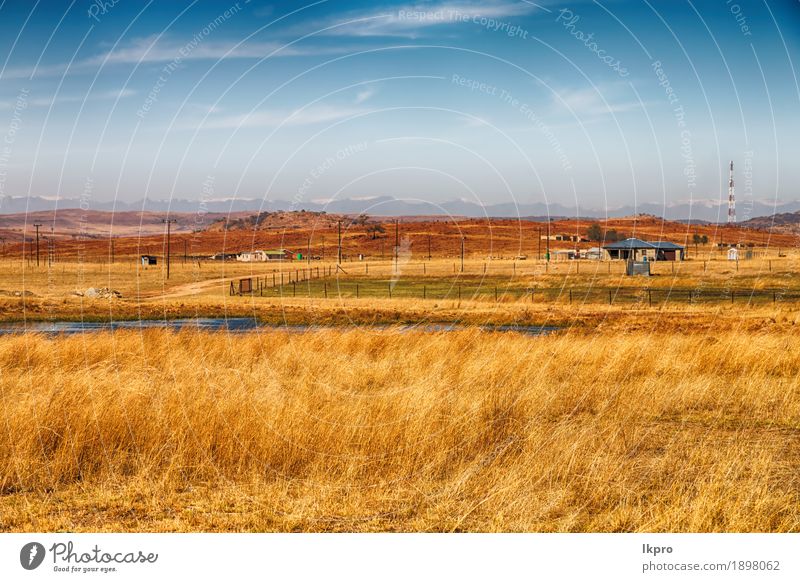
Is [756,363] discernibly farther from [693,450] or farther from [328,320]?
[328,320]

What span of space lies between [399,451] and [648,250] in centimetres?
11871

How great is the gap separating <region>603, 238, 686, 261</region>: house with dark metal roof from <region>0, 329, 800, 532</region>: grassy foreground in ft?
345

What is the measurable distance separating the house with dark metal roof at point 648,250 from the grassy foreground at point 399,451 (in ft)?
345

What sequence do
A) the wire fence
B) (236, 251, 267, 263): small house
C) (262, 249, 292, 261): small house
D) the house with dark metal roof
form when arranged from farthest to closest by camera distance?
1. (262, 249, 292, 261): small house
2. (236, 251, 267, 263): small house
3. the house with dark metal roof
4. the wire fence

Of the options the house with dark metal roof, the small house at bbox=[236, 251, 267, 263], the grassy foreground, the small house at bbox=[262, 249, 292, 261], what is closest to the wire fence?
the grassy foreground

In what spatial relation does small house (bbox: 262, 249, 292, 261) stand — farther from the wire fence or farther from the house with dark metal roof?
the wire fence

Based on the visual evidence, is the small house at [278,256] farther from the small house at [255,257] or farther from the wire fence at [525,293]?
the wire fence at [525,293]

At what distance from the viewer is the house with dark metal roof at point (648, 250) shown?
385 feet

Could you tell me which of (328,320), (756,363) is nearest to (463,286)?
(328,320)

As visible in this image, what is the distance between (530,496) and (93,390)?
6955mm

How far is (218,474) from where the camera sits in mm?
9531

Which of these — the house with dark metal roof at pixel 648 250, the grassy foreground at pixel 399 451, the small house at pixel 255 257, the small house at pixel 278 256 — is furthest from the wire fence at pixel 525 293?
the small house at pixel 278 256

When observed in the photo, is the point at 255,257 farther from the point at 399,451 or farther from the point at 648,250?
the point at 399,451

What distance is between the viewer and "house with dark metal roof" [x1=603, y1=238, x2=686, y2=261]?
117312 mm
